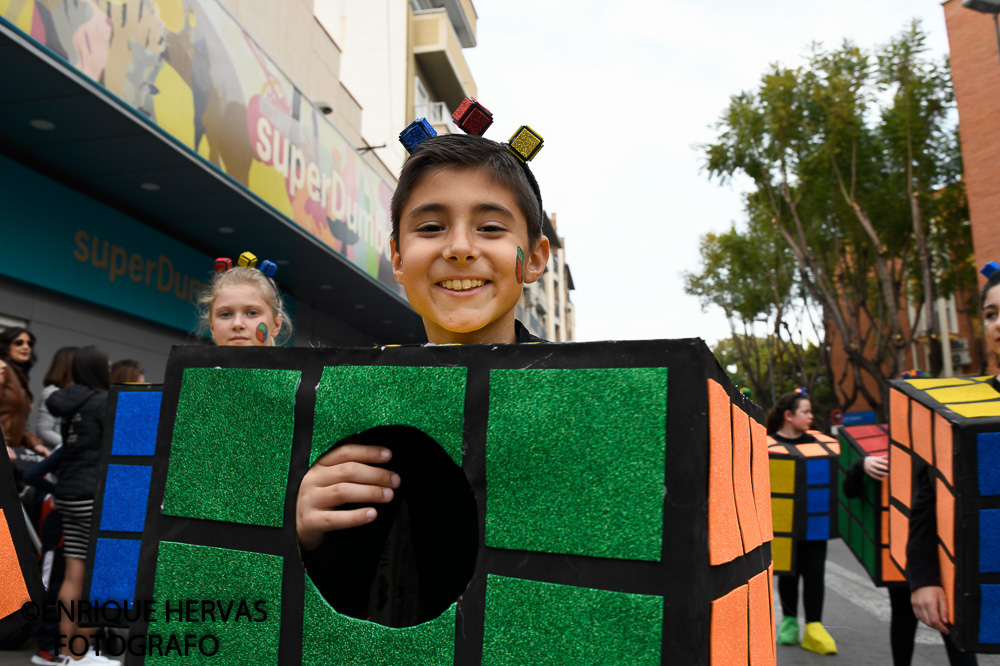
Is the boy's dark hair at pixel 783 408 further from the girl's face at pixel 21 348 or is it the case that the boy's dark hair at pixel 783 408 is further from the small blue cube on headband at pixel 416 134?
the girl's face at pixel 21 348

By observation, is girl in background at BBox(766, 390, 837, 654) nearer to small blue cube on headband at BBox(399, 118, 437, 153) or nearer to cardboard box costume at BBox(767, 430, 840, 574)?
cardboard box costume at BBox(767, 430, 840, 574)

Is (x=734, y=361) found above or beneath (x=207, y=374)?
above

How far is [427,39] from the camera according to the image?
18.9m

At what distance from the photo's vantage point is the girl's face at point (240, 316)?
2.72 metres

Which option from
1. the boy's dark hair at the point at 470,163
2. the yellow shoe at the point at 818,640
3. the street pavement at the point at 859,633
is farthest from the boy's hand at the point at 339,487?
the yellow shoe at the point at 818,640

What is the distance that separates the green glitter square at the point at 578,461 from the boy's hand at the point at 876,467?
3.44 metres

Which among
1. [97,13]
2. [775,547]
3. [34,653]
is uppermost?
[97,13]

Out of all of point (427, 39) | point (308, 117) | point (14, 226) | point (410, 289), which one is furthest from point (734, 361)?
point (410, 289)

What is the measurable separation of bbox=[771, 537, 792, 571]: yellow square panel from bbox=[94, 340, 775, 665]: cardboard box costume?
4.24m

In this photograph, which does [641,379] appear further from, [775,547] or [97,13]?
[97,13]

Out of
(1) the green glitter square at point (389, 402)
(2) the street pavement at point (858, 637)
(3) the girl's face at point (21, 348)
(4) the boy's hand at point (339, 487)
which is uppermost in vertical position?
(3) the girl's face at point (21, 348)

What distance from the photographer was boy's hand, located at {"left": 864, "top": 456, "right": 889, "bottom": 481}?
3670 mm

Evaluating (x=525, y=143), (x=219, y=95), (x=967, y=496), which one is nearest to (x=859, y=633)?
(x=967, y=496)

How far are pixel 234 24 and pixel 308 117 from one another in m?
1.92
